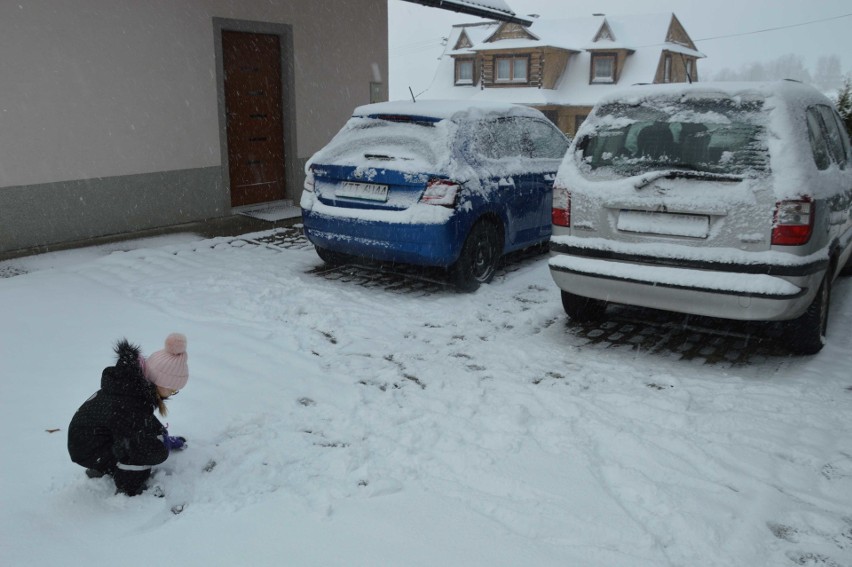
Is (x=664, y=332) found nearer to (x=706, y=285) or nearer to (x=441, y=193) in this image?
(x=706, y=285)

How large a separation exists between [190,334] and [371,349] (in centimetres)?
142

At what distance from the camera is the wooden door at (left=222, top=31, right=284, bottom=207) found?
403 inches

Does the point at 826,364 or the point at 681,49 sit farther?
the point at 681,49

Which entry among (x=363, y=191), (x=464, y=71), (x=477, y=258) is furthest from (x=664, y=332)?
(x=464, y=71)

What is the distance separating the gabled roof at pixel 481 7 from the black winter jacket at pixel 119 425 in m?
8.71

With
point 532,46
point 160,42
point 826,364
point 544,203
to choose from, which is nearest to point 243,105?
point 160,42

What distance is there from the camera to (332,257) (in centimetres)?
744

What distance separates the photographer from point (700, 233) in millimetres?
4645

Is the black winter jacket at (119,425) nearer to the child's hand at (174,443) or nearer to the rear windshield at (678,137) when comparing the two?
the child's hand at (174,443)

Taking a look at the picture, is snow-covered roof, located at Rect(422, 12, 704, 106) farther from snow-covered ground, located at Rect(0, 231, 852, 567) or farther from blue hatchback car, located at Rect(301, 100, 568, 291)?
snow-covered ground, located at Rect(0, 231, 852, 567)

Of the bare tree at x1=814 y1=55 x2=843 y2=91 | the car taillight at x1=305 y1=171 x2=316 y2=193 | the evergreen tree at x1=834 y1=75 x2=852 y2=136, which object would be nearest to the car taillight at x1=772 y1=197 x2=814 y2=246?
the car taillight at x1=305 y1=171 x2=316 y2=193

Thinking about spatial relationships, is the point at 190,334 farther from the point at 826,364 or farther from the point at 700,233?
the point at 826,364

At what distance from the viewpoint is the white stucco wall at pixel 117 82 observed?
25.4 feet

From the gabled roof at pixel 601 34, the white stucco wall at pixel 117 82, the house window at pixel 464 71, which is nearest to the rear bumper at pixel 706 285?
the white stucco wall at pixel 117 82
